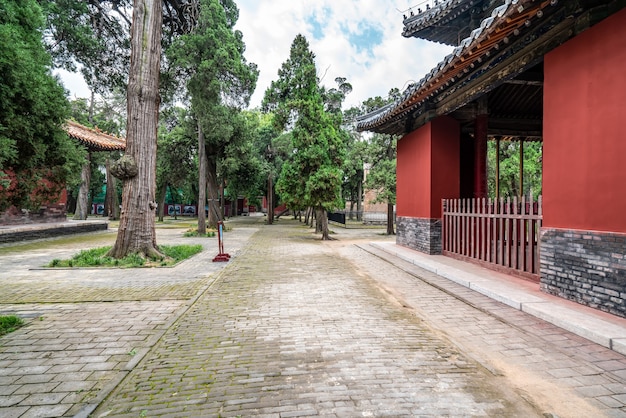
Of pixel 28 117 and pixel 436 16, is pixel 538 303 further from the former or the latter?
pixel 436 16

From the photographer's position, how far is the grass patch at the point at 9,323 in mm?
3969

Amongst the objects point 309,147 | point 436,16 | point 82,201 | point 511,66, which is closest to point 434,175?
point 511,66

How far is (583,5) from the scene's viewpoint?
4527 mm

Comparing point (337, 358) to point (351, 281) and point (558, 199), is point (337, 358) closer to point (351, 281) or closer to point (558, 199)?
point (351, 281)

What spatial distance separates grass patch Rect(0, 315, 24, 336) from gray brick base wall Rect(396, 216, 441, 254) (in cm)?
863

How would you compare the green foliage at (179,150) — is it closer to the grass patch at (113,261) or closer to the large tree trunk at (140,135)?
the large tree trunk at (140,135)

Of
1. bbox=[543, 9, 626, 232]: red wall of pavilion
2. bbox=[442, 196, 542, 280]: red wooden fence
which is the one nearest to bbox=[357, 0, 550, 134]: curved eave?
bbox=[543, 9, 626, 232]: red wall of pavilion

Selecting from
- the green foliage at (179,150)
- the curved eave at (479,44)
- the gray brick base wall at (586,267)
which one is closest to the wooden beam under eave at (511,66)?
the curved eave at (479,44)

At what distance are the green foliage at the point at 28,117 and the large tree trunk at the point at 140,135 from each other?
4.75 m

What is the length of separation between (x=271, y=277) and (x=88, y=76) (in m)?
11.7

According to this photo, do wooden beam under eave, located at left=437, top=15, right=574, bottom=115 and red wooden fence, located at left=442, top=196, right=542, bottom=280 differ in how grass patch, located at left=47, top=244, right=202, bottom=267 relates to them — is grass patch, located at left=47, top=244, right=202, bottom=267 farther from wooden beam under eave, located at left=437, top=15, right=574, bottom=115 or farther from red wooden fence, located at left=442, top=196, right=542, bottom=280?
wooden beam under eave, located at left=437, top=15, right=574, bottom=115

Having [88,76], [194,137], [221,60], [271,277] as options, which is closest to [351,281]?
[271,277]

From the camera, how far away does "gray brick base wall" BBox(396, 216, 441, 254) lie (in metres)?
9.34

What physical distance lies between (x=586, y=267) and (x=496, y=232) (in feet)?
8.30
